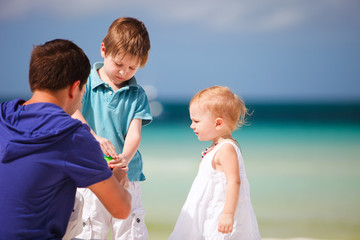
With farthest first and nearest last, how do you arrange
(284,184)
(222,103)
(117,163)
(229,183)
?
(284,184) < (222,103) < (229,183) < (117,163)

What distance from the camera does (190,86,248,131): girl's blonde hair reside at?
1903 mm

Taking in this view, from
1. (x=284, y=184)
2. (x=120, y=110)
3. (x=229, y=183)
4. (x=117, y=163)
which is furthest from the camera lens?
(x=284, y=184)

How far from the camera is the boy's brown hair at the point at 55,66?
50.6 inches

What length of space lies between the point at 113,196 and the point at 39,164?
8.8 inches

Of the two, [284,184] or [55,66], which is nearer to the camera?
[55,66]

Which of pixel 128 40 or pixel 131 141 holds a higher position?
pixel 128 40

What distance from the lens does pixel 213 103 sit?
1902mm

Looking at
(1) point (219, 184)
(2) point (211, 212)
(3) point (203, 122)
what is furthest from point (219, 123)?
(2) point (211, 212)

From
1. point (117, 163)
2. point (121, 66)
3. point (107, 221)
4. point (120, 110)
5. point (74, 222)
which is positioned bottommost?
point (74, 222)

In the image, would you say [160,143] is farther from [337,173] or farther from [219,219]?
[219,219]

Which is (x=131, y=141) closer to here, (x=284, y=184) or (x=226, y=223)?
(x=226, y=223)

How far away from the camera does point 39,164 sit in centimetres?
120

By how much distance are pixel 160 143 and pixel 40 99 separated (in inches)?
343

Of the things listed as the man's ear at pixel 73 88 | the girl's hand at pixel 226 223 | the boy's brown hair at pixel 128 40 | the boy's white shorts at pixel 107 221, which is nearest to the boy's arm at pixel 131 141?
the boy's white shorts at pixel 107 221
